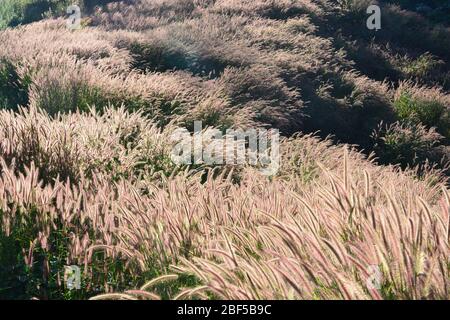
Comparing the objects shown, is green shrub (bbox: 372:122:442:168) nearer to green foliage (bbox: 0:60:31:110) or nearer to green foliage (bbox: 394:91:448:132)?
green foliage (bbox: 394:91:448:132)

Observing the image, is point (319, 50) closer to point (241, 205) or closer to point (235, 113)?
point (235, 113)

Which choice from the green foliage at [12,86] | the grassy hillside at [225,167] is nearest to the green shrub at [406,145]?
the grassy hillside at [225,167]

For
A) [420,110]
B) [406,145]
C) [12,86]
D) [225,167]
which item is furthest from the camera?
[420,110]

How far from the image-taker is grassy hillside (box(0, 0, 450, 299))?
207cm

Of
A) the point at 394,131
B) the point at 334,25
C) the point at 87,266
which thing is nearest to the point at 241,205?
the point at 87,266

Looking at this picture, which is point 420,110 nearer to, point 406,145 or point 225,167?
point 406,145

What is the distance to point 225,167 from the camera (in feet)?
15.5

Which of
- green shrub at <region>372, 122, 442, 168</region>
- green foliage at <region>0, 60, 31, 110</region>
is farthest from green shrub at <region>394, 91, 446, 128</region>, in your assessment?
green foliage at <region>0, 60, 31, 110</region>

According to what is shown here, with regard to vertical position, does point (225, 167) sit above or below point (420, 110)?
above

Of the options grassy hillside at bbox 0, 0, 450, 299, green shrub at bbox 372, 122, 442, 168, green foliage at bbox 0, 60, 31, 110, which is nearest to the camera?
grassy hillside at bbox 0, 0, 450, 299

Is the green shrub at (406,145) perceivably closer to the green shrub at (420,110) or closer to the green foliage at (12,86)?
the green shrub at (420,110)

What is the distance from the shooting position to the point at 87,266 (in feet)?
8.57

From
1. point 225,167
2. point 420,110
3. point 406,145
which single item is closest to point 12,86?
point 225,167
